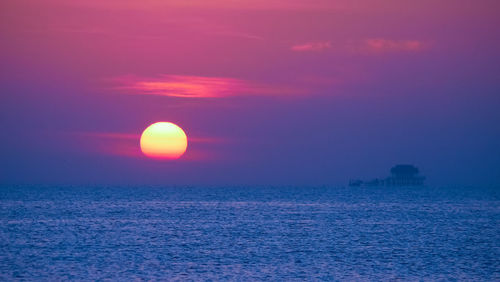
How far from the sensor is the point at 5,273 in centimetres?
4334

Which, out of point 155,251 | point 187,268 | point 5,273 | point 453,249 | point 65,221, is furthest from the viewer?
point 65,221

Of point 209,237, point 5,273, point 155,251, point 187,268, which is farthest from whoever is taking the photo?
point 209,237

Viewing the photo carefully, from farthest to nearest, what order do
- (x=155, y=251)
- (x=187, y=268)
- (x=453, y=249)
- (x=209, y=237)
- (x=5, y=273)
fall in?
(x=209, y=237)
(x=453, y=249)
(x=155, y=251)
(x=187, y=268)
(x=5, y=273)

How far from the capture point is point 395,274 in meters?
44.7

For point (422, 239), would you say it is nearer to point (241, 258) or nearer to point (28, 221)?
point (241, 258)

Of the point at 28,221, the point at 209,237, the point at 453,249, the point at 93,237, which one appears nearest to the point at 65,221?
the point at 28,221

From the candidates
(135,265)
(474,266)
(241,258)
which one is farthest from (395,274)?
(135,265)

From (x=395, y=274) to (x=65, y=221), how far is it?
196 feet

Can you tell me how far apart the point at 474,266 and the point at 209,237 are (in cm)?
2864

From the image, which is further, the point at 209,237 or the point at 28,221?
the point at 28,221

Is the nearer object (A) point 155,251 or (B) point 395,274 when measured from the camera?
(B) point 395,274

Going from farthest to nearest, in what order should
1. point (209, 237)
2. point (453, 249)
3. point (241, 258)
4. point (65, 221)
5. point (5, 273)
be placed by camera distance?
point (65, 221), point (209, 237), point (453, 249), point (241, 258), point (5, 273)

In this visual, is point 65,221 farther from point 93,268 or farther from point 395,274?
point 395,274

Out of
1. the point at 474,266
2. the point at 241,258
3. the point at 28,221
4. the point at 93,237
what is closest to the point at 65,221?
the point at 28,221
